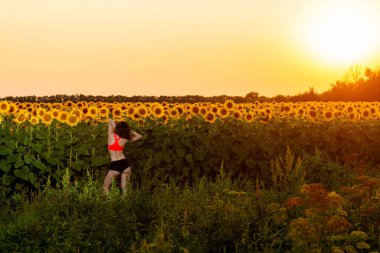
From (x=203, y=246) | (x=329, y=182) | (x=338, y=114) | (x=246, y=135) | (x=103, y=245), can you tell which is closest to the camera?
(x=203, y=246)

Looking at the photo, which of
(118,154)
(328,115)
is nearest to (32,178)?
(118,154)

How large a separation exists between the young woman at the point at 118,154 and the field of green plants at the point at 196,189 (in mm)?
312

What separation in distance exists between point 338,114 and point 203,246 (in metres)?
13.0

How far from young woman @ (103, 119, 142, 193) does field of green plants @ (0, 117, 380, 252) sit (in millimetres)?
312

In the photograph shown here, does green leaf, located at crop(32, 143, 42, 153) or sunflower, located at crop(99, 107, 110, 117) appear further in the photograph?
sunflower, located at crop(99, 107, 110, 117)

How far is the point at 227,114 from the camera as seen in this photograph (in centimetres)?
1495

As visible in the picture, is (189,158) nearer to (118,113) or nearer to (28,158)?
(28,158)

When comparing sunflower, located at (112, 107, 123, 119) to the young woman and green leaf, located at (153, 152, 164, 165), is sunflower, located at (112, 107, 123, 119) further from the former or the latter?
the young woman

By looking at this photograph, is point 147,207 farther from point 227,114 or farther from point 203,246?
point 227,114

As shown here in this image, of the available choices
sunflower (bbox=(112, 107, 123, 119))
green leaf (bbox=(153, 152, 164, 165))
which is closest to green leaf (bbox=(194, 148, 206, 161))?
green leaf (bbox=(153, 152, 164, 165))

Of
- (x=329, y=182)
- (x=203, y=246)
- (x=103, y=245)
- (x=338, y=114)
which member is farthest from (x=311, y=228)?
(x=338, y=114)

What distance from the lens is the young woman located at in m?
11.0

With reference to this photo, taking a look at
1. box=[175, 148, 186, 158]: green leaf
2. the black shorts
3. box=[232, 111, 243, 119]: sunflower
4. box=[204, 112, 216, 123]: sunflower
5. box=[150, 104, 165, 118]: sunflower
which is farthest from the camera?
box=[232, 111, 243, 119]: sunflower

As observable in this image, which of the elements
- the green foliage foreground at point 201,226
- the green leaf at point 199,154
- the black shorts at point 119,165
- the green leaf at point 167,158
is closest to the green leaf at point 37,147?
the black shorts at point 119,165
